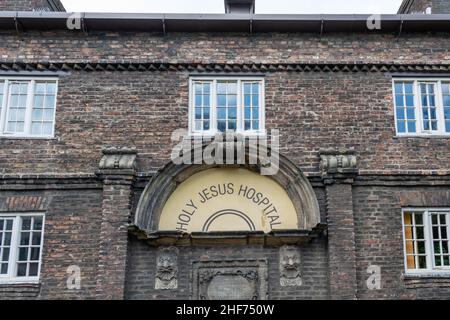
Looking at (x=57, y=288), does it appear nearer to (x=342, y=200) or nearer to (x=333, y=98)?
(x=342, y=200)

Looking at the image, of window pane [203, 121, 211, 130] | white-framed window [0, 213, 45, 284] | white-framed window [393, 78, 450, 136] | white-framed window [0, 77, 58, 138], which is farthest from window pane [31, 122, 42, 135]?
white-framed window [393, 78, 450, 136]

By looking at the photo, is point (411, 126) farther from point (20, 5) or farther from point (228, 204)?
point (20, 5)

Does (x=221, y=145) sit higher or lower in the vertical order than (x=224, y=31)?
lower

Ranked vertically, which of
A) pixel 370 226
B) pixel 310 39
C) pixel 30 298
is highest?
pixel 310 39

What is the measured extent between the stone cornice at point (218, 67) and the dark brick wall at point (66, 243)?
298cm

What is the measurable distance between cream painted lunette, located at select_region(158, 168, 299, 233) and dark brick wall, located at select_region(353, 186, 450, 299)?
5.00 feet

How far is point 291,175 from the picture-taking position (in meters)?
14.6

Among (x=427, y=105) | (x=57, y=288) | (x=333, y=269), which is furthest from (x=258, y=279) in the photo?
(x=427, y=105)

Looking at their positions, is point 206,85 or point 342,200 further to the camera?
point 206,85

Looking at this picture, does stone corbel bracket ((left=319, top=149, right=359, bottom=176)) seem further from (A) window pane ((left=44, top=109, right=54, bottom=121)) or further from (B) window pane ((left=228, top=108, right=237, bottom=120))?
(A) window pane ((left=44, top=109, right=54, bottom=121))

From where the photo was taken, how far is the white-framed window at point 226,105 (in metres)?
15.3

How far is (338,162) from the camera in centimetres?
1454

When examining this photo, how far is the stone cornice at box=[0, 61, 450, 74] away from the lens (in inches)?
610

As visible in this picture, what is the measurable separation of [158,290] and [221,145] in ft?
11.2
